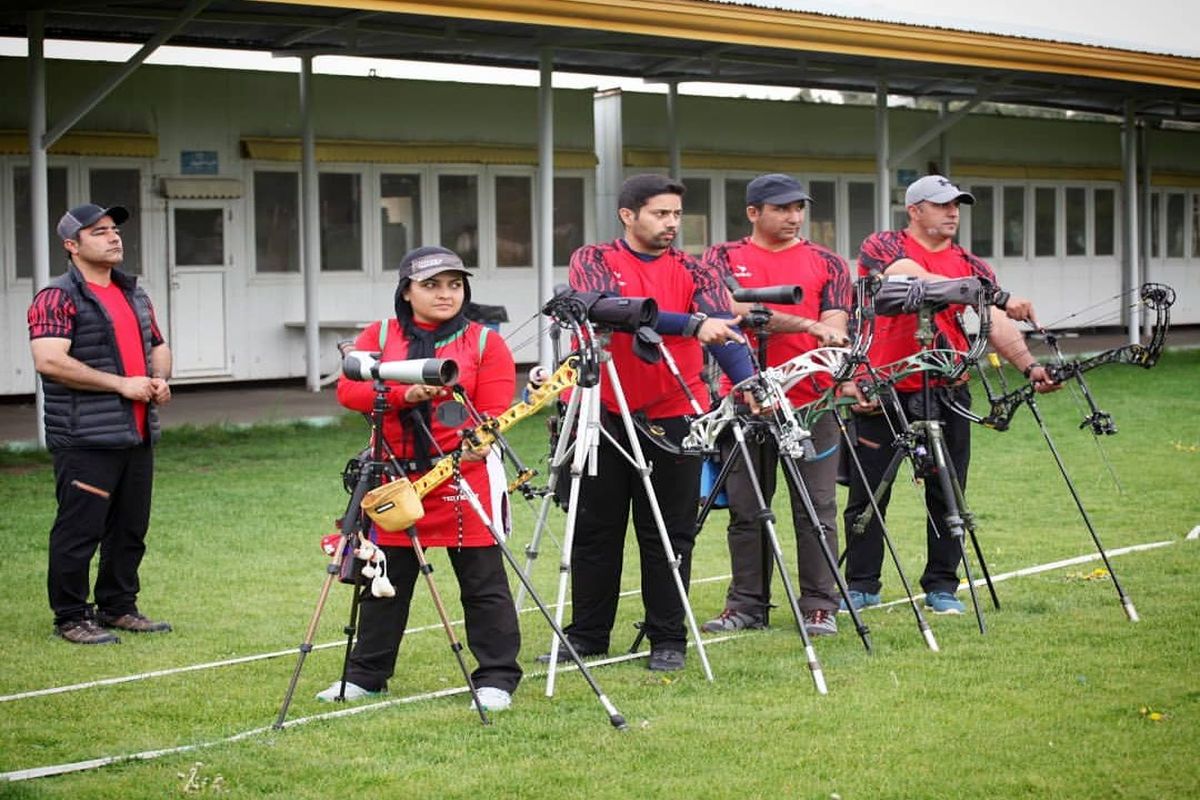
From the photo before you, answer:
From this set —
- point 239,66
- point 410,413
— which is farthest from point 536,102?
point 410,413

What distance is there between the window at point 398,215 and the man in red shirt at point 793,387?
44.2 ft

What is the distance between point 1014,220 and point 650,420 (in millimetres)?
22757

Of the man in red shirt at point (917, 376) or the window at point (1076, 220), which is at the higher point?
the window at point (1076, 220)

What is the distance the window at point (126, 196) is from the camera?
18641 millimetres

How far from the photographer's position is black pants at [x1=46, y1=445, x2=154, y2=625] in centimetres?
818

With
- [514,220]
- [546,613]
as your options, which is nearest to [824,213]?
[514,220]

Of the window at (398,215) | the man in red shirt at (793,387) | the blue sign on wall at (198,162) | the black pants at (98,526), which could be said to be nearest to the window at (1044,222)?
the window at (398,215)

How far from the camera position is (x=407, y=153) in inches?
826

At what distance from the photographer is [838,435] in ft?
27.4

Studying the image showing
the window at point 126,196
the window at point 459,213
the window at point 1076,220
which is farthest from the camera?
the window at point 1076,220

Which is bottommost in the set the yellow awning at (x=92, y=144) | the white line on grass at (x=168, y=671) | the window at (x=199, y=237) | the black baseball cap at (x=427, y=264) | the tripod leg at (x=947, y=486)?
the white line on grass at (x=168, y=671)

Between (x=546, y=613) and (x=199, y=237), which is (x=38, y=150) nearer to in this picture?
(x=199, y=237)

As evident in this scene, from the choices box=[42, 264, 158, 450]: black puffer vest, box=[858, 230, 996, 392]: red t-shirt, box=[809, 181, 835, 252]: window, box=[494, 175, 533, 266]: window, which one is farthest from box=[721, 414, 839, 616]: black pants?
box=[809, 181, 835, 252]: window

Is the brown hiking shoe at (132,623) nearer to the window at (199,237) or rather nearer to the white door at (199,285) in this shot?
the white door at (199,285)
